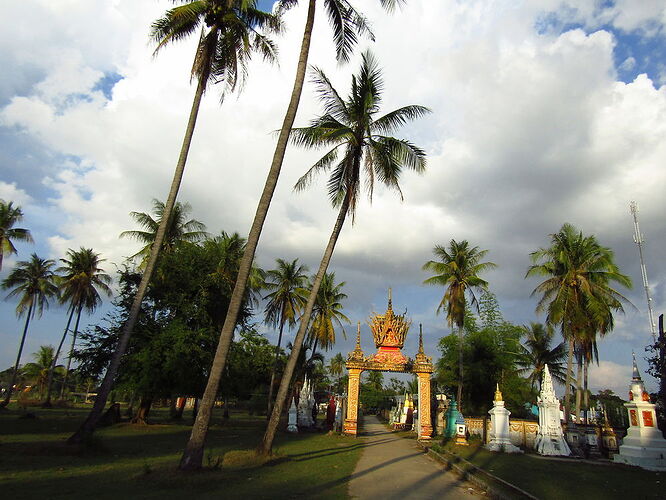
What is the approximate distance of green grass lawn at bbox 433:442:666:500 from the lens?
1005 centimetres

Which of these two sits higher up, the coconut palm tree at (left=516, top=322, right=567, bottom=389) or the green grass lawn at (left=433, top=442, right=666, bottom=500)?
the coconut palm tree at (left=516, top=322, right=567, bottom=389)

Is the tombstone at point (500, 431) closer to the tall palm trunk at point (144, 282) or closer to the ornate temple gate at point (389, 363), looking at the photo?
the ornate temple gate at point (389, 363)

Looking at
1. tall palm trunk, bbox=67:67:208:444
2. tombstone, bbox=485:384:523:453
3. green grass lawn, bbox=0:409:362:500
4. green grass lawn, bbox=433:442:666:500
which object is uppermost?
tall palm trunk, bbox=67:67:208:444


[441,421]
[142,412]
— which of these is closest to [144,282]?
[142,412]

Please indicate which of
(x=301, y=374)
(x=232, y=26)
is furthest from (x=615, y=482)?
(x=301, y=374)

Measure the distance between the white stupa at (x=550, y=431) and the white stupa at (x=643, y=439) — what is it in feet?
7.48

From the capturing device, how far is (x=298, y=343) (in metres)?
14.1

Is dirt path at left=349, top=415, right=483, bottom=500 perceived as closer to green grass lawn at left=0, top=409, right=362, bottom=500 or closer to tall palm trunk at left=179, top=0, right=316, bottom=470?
green grass lawn at left=0, top=409, right=362, bottom=500

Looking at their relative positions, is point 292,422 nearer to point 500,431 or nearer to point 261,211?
point 500,431

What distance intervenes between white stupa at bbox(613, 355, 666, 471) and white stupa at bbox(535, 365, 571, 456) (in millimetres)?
2280

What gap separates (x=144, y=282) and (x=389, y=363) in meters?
17.3

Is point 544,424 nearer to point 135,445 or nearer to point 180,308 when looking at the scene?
point 135,445

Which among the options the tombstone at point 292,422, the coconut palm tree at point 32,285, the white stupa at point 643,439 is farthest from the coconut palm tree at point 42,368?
the white stupa at point 643,439

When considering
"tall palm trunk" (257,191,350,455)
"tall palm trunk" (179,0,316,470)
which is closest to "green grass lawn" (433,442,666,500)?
"tall palm trunk" (257,191,350,455)
